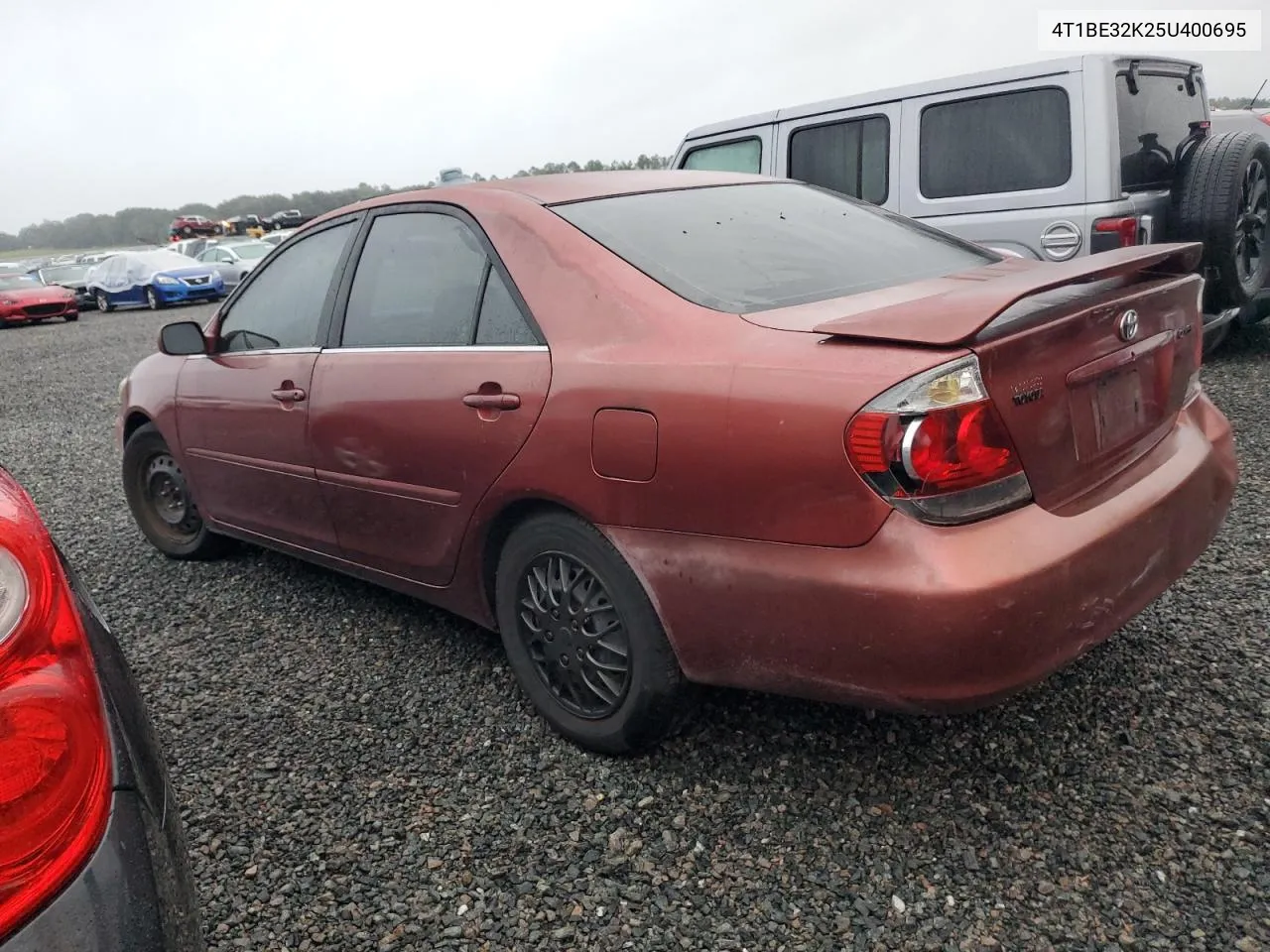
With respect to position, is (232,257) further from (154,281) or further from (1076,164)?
(1076,164)

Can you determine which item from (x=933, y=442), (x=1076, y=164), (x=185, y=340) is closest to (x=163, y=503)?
(x=185, y=340)

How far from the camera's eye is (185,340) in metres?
3.88

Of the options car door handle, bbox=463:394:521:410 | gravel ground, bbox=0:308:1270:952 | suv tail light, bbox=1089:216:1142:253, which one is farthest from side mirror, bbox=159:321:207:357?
suv tail light, bbox=1089:216:1142:253

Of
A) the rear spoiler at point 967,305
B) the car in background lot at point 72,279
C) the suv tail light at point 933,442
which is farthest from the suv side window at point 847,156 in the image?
the car in background lot at point 72,279

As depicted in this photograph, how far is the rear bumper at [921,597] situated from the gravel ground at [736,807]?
0.39 meters

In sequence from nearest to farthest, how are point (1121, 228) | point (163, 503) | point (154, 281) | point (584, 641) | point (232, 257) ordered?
point (584, 641) < point (163, 503) < point (1121, 228) < point (154, 281) < point (232, 257)

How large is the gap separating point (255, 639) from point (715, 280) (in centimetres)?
222

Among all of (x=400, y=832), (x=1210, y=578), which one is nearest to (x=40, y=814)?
(x=400, y=832)

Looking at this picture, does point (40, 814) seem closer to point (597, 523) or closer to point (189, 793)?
point (597, 523)

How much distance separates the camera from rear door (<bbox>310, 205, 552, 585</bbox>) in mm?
2670

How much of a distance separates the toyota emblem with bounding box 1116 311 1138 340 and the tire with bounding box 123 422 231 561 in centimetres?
363

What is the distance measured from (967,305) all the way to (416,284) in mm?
1754

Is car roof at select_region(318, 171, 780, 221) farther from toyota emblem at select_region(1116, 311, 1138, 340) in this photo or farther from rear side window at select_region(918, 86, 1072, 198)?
rear side window at select_region(918, 86, 1072, 198)

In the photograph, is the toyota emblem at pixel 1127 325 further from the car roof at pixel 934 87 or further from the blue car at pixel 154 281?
the blue car at pixel 154 281
